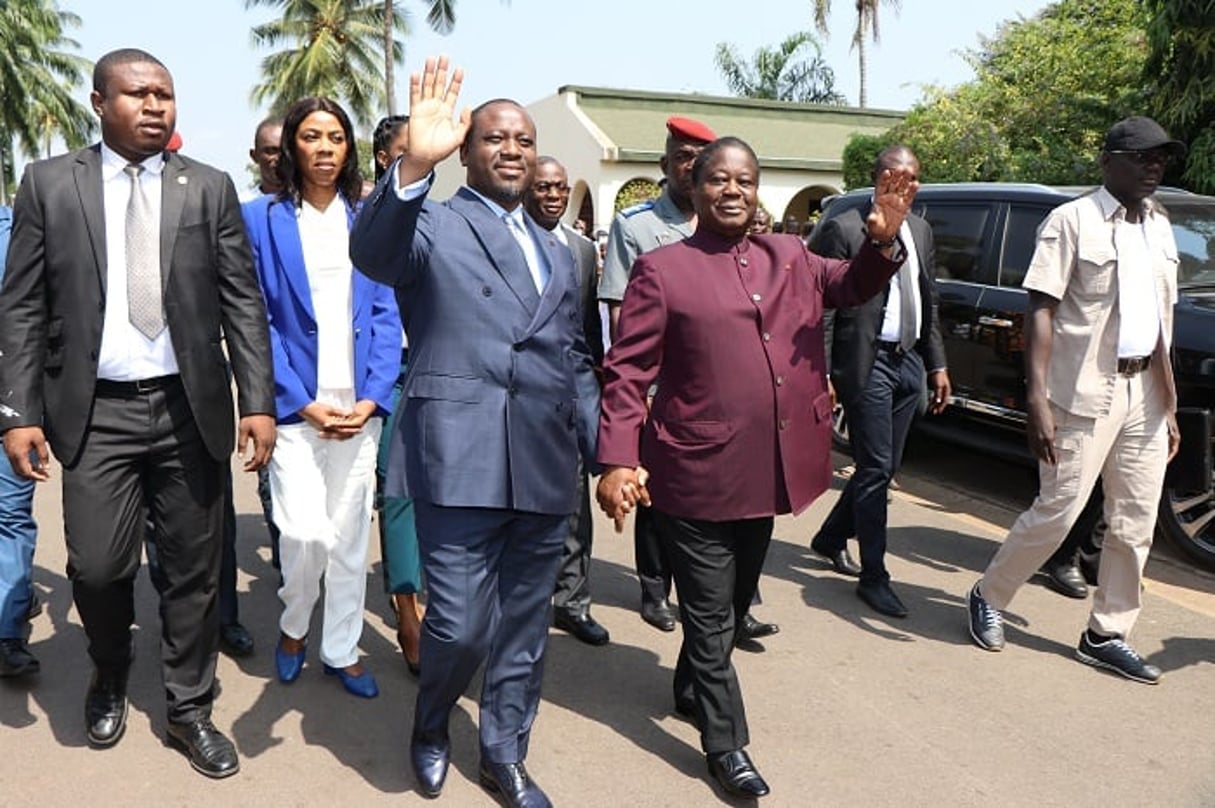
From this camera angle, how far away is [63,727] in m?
3.60

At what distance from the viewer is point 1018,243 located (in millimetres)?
6434

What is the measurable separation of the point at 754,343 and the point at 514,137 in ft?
2.96

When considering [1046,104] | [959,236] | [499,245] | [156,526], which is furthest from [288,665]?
[1046,104]

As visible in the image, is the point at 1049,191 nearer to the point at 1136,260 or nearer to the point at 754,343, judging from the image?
the point at 1136,260

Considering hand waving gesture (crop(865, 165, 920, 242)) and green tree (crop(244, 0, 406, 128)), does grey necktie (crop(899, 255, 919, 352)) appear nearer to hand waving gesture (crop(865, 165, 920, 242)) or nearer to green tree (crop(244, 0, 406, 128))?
hand waving gesture (crop(865, 165, 920, 242))

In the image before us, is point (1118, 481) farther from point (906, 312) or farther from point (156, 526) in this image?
point (156, 526)

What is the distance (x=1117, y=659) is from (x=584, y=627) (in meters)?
2.05

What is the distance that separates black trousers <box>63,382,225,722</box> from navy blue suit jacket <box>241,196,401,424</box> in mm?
411

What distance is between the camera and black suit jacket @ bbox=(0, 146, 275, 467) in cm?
310

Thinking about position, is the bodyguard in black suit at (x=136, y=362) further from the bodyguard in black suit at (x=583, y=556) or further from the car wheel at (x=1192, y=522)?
the car wheel at (x=1192, y=522)

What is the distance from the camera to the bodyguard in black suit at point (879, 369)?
4723mm

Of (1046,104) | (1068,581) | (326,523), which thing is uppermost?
(1046,104)

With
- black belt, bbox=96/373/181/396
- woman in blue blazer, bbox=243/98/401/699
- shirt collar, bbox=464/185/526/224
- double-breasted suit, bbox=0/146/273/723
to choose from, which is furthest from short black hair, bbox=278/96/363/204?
shirt collar, bbox=464/185/526/224

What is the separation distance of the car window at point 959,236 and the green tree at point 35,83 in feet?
129
